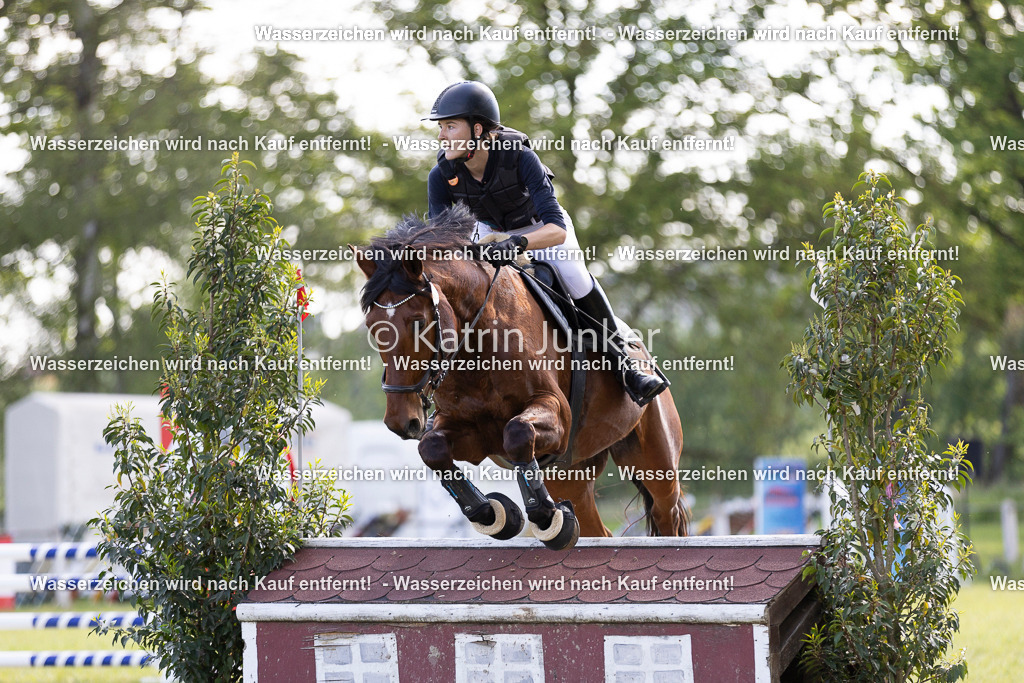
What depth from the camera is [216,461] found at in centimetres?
409

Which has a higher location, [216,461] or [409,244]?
[409,244]

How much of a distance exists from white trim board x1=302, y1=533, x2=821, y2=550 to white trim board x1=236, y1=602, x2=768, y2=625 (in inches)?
18.5

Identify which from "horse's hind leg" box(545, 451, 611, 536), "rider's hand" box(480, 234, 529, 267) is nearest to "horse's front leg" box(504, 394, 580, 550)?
"rider's hand" box(480, 234, 529, 267)

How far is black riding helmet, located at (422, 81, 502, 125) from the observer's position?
3875mm

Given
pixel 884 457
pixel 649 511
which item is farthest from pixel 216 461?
pixel 884 457

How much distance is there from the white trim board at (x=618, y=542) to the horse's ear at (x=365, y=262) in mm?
1244

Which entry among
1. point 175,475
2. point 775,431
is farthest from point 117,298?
point 175,475

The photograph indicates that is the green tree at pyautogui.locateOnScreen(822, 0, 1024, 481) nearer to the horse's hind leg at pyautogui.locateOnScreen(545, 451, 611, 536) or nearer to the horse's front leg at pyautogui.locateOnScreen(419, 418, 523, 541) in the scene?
the horse's hind leg at pyautogui.locateOnScreen(545, 451, 611, 536)

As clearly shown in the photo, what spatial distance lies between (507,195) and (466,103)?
0.48 m

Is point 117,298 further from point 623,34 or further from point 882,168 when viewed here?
point 882,168

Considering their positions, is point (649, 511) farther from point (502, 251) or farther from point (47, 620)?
point (47, 620)

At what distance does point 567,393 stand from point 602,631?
3.70 ft

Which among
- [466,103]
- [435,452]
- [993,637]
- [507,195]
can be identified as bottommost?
[993,637]

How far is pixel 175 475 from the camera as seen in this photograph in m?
4.18
